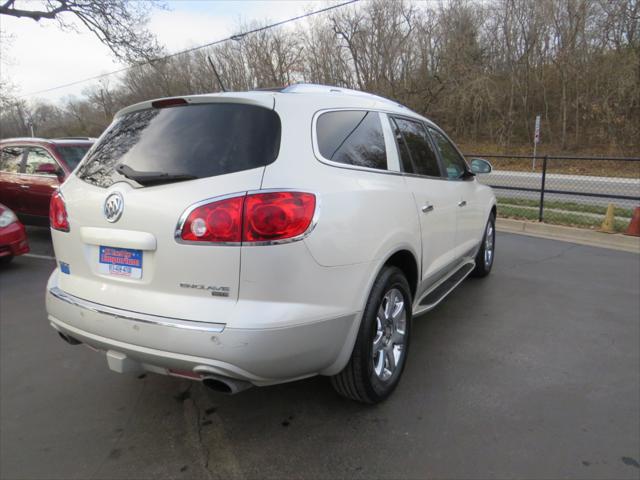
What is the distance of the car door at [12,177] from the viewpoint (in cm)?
764

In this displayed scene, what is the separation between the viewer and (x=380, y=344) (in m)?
2.79

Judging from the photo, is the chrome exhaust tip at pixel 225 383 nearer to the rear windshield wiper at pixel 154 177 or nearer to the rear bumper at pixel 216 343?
the rear bumper at pixel 216 343

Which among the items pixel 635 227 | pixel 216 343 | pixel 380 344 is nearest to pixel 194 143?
pixel 216 343

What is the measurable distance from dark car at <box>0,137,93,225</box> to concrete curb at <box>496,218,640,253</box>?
7.52 m

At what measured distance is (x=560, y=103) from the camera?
26.7 m

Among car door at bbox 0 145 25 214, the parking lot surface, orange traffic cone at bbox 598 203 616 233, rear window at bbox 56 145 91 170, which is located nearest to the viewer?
the parking lot surface

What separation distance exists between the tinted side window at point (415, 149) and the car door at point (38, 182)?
5911mm

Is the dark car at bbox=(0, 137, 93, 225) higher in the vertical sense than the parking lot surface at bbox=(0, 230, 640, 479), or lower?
higher

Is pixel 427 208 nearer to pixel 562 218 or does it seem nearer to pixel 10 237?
pixel 10 237

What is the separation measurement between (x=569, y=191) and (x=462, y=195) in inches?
329

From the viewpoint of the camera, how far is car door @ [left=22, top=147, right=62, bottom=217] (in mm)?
7258

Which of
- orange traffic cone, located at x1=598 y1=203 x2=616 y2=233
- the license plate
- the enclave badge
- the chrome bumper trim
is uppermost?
the license plate

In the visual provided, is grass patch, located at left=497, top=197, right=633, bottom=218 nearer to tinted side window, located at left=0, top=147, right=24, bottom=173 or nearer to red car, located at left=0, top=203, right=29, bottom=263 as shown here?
red car, located at left=0, top=203, right=29, bottom=263

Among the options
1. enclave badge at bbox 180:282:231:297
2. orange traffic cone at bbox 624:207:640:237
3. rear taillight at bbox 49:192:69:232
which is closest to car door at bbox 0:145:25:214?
rear taillight at bbox 49:192:69:232
